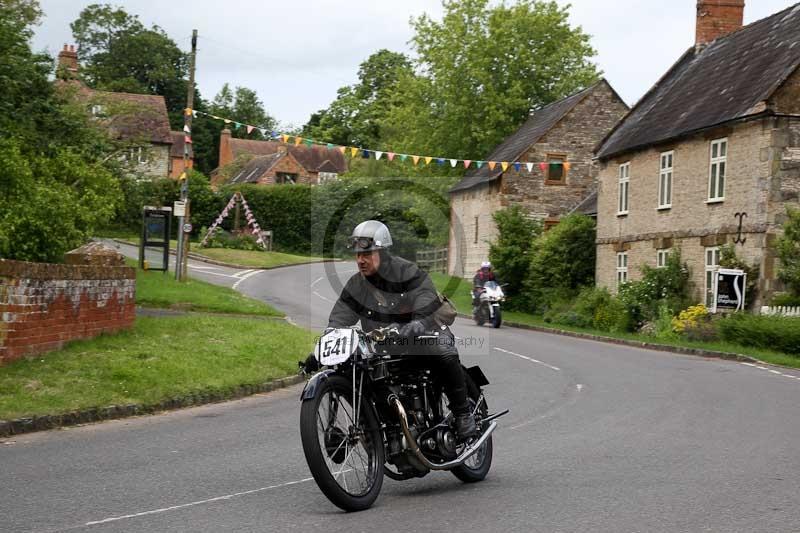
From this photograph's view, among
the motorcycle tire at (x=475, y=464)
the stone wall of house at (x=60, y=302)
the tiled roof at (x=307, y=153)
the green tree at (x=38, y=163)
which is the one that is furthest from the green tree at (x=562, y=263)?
the tiled roof at (x=307, y=153)

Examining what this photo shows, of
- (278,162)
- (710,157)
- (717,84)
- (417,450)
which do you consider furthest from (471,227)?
(417,450)

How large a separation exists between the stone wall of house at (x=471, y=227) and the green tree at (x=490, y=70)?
361 cm

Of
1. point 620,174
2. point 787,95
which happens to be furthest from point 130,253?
point 787,95

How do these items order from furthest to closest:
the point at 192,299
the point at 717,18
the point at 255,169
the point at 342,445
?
the point at 255,169 < the point at 717,18 < the point at 192,299 < the point at 342,445

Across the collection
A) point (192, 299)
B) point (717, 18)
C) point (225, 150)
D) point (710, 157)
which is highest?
point (225, 150)

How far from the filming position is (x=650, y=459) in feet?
29.2

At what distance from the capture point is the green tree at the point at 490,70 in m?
58.4

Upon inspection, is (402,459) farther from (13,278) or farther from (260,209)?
(260,209)

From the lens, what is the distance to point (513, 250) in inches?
1601

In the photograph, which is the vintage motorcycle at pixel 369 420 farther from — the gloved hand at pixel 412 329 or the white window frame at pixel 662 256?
the white window frame at pixel 662 256

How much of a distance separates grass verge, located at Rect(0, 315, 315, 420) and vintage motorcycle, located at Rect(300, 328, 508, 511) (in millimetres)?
5056

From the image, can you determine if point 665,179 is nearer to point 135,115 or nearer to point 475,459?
point 475,459

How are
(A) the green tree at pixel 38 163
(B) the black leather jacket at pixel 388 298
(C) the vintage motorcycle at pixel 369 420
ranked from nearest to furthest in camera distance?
(C) the vintage motorcycle at pixel 369 420 < (B) the black leather jacket at pixel 388 298 < (A) the green tree at pixel 38 163

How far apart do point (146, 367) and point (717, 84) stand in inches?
947
